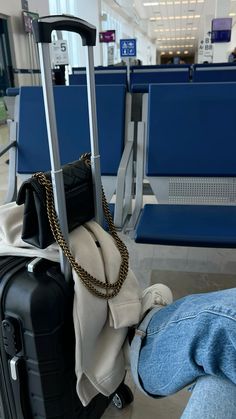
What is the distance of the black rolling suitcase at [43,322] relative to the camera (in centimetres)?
77

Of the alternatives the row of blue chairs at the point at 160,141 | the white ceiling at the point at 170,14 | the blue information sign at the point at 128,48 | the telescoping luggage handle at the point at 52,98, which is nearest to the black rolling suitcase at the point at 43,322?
the telescoping luggage handle at the point at 52,98

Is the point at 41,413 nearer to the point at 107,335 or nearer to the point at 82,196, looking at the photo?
the point at 107,335

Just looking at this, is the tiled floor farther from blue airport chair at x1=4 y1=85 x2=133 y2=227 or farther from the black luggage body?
the black luggage body

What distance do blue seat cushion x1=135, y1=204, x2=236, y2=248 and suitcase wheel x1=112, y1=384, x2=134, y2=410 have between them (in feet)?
1.71

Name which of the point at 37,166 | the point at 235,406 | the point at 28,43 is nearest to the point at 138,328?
the point at 235,406

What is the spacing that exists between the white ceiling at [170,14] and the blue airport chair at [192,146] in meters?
13.4

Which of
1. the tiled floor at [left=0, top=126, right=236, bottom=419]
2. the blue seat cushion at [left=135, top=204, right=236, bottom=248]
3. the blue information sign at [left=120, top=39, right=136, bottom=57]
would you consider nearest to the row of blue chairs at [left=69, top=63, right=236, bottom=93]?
the tiled floor at [left=0, top=126, right=236, bottom=419]

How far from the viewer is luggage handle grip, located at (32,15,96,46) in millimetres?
712

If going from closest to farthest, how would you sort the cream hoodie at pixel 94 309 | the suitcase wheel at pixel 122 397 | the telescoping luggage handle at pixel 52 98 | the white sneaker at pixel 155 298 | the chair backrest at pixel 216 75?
the telescoping luggage handle at pixel 52 98 → the cream hoodie at pixel 94 309 → the white sneaker at pixel 155 298 → the suitcase wheel at pixel 122 397 → the chair backrest at pixel 216 75

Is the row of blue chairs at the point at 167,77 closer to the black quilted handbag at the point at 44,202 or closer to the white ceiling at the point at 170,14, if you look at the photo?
the black quilted handbag at the point at 44,202

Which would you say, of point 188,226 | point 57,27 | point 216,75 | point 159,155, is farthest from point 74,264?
point 216,75

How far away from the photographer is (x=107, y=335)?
914 millimetres

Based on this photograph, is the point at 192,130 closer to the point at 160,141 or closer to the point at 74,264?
the point at 160,141

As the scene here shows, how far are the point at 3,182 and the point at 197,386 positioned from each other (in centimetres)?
341
